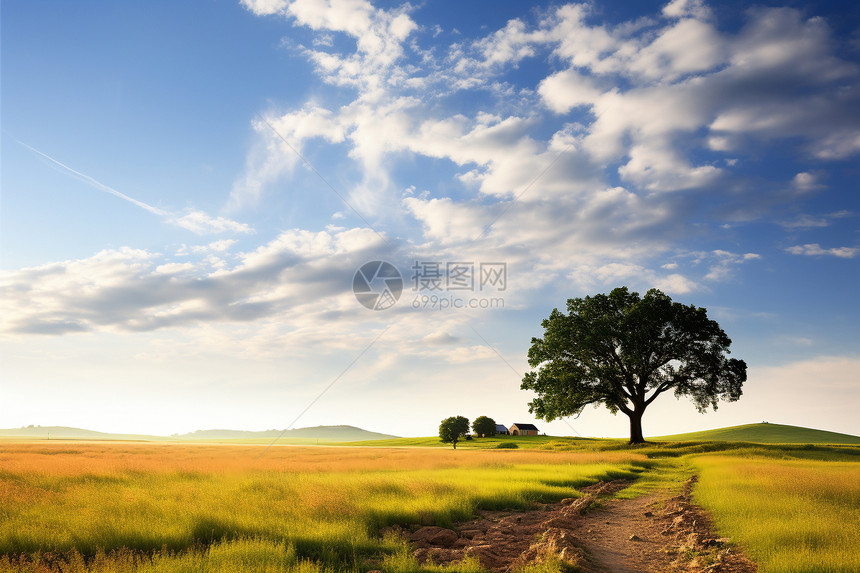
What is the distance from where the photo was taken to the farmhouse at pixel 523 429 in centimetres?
10375

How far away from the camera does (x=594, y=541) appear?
36.4 feet

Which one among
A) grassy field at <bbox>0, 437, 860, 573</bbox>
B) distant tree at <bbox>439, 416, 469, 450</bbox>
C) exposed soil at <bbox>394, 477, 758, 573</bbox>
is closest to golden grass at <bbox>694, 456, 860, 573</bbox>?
grassy field at <bbox>0, 437, 860, 573</bbox>

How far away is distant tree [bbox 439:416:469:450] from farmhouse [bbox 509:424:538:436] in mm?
28151

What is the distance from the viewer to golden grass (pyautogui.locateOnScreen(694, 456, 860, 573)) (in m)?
8.55

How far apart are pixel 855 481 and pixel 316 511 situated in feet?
61.4

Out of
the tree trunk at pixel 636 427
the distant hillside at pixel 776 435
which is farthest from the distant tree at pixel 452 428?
the tree trunk at pixel 636 427

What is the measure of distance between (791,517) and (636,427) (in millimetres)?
36862

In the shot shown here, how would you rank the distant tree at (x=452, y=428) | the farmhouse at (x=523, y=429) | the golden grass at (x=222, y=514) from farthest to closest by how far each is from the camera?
the farmhouse at (x=523, y=429) → the distant tree at (x=452, y=428) → the golden grass at (x=222, y=514)

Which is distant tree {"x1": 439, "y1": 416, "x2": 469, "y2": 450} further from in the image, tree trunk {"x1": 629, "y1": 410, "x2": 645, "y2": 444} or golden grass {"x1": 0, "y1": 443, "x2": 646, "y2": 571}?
golden grass {"x1": 0, "y1": 443, "x2": 646, "y2": 571}

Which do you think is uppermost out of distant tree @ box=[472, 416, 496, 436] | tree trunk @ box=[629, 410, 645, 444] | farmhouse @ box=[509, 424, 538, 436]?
tree trunk @ box=[629, 410, 645, 444]

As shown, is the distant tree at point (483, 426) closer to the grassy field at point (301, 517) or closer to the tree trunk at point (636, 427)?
the tree trunk at point (636, 427)

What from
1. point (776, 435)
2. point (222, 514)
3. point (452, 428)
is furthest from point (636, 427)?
point (776, 435)

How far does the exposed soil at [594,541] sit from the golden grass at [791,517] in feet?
1.61

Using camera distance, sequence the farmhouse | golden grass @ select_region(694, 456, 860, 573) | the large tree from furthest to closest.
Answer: the farmhouse < the large tree < golden grass @ select_region(694, 456, 860, 573)
